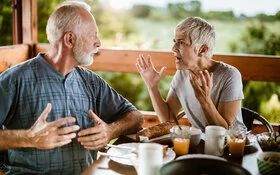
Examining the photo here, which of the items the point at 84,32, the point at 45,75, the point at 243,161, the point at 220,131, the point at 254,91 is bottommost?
the point at 254,91

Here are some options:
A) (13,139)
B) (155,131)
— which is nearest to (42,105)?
→ (13,139)

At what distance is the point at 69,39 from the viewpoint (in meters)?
2.12

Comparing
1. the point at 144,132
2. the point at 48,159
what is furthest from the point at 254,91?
the point at 48,159

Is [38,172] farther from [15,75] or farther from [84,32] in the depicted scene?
[84,32]

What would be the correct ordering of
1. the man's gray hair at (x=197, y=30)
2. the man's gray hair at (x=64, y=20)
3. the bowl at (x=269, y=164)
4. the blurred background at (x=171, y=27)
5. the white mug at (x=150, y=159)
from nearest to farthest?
the white mug at (x=150, y=159), the bowl at (x=269, y=164), the man's gray hair at (x=64, y=20), the man's gray hair at (x=197, y=30), the blurred background at (x=171, y=27)

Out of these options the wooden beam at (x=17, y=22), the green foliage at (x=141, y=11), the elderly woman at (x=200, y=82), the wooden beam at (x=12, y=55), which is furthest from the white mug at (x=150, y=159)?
the green foliage at (x=141, y=11)

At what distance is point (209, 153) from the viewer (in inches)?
69.3

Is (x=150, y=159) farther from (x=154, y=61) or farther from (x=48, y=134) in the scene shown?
(x=154, y=61)

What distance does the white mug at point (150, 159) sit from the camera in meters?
1.41

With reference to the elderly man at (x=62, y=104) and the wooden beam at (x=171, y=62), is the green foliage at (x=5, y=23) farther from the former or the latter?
the elderly man at (x=62, y=104)

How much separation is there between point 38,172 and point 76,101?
0.42 meters

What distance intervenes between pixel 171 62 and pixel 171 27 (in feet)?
5.66

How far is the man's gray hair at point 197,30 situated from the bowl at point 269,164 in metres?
1.07

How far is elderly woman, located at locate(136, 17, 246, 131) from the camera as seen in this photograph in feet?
7.51
